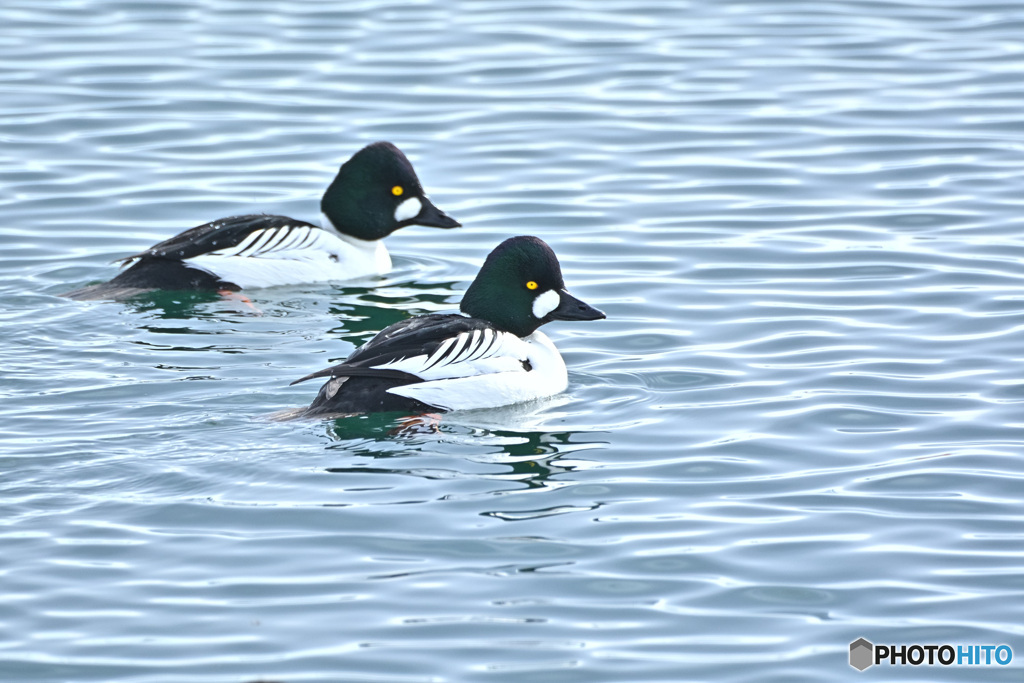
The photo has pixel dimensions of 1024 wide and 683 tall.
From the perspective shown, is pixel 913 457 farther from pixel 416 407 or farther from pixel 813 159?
pixel 813 159

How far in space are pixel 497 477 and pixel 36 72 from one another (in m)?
11.3

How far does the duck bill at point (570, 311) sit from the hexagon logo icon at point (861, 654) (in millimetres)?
3853

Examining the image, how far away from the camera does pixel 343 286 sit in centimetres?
1233

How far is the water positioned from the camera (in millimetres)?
6578

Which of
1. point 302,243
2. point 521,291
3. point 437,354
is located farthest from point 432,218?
point 437,354

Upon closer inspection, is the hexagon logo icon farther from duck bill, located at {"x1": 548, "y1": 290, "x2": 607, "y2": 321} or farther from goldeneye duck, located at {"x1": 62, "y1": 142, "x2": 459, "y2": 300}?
goldeneye duck, located at {"x1": 62, "y1": 142, "x2": 459, "y2": 300}

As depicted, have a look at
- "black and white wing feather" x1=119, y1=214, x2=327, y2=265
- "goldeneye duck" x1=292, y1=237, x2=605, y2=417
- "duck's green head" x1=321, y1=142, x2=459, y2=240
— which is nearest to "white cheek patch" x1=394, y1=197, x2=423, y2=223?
"duck's green head" x1=321, y1=142, x2=459, y2=240

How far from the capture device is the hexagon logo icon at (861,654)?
247 inches

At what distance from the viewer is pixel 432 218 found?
41.7 ft

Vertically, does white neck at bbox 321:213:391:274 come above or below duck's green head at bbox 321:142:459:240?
below

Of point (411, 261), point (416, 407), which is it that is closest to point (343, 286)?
point (411, 261)

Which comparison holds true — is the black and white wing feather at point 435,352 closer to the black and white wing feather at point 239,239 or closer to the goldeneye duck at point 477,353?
the goldeneye duck at point 477,353

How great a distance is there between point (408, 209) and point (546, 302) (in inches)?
126

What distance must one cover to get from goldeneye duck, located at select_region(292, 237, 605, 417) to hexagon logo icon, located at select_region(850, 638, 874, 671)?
3346 millimetres
